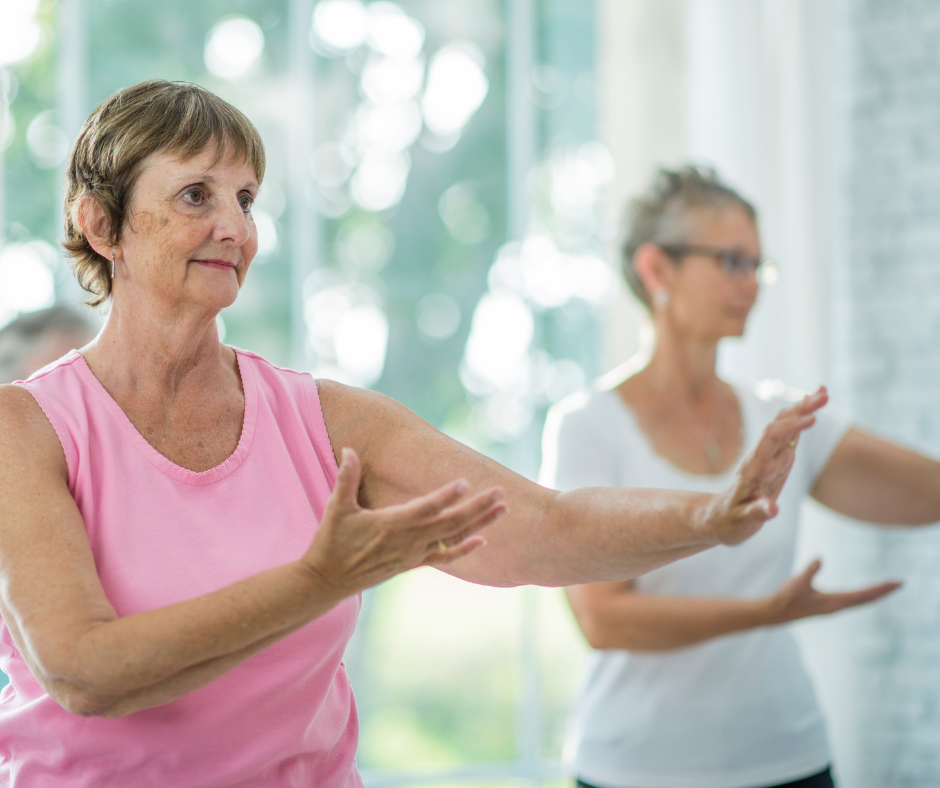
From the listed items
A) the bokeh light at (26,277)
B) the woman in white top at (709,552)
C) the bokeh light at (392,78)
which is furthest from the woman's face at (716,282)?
the bokeh light at (26,277)

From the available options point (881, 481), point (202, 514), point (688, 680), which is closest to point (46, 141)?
point (202, 514)

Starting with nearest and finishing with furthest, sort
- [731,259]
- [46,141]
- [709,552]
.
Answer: [709,552] < [731,259] < [46,141]

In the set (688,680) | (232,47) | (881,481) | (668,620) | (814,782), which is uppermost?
(232,47)

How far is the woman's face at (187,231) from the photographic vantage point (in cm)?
118

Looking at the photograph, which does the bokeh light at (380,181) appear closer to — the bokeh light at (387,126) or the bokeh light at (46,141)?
the bokeh light at (387,126)

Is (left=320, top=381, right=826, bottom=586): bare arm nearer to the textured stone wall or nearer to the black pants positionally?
the black pants

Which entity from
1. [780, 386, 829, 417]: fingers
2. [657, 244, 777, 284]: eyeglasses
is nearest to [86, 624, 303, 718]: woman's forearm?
[780, 386, 829, 417]: fingers

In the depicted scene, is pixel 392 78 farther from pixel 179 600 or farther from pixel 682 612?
pixel 179 600

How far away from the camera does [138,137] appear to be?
1.17 metres

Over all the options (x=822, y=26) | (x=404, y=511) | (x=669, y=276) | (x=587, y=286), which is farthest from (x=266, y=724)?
(x=822, y=26)

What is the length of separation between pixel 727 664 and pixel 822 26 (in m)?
2.01

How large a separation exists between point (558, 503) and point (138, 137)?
2.37ft

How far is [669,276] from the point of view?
2039mm

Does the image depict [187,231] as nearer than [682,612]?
Yes
